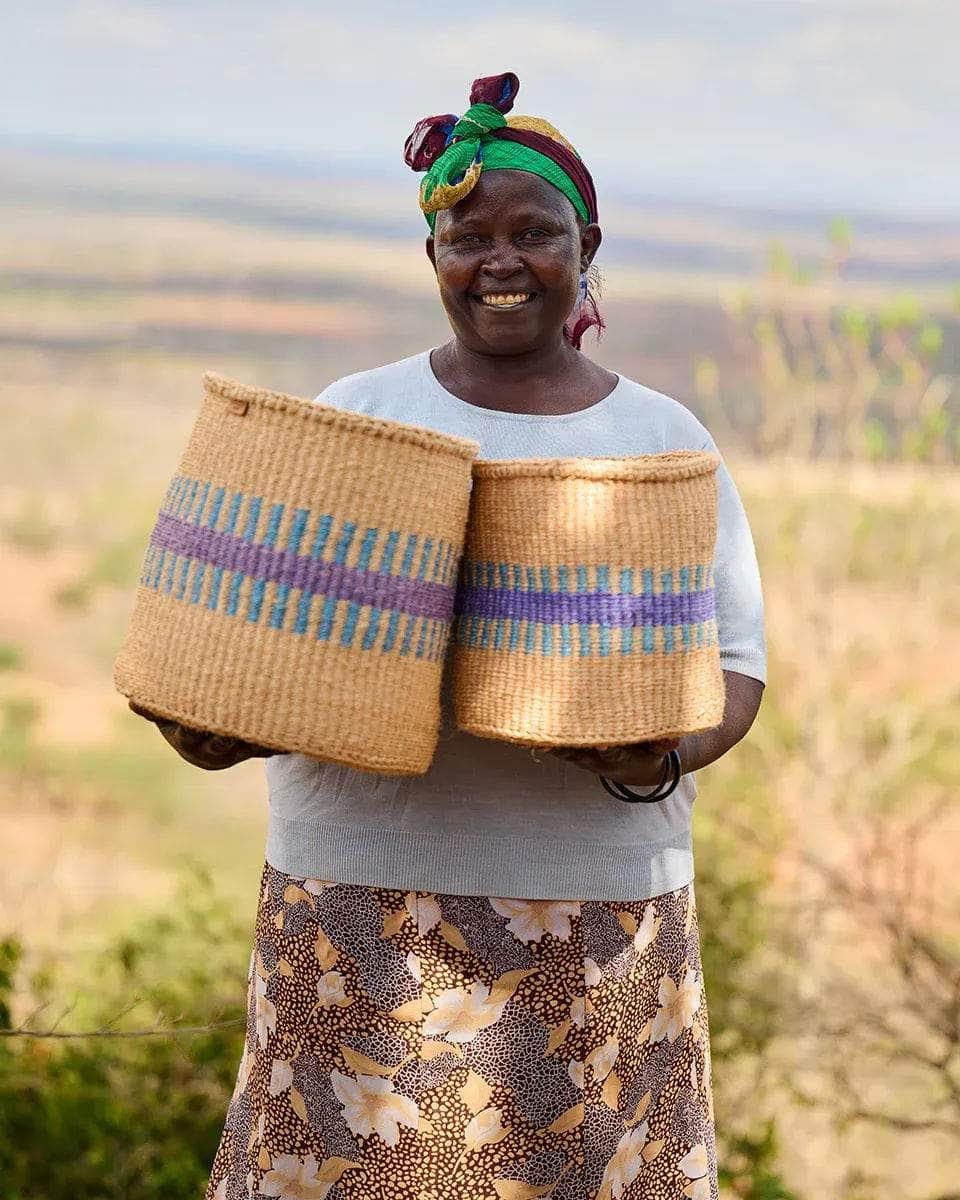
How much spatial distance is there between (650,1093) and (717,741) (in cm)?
40

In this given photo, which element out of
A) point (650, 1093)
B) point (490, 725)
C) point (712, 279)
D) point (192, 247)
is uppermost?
point (192, 247)

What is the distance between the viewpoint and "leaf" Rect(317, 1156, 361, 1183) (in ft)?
5.02

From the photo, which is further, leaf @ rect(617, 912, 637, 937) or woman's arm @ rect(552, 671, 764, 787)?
leaf @ rect(617, 912, 637, 937)

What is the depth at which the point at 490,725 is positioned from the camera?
1330mm

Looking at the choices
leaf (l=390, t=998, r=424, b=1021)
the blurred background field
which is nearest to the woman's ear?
the blurred background field

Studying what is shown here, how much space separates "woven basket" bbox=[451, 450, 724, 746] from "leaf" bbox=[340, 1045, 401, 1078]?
40cm

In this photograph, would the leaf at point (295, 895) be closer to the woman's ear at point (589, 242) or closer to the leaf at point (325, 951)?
the leaf at point (325, 951)

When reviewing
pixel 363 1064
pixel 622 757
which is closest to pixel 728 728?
pixel 622 757

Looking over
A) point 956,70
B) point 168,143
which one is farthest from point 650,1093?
point 168,143

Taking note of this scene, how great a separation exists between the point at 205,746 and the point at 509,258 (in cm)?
57

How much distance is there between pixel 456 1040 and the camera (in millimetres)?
1491

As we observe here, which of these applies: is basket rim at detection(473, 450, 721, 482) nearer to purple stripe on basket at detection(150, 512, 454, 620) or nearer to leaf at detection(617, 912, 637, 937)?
purple stripe on basket at detection(150, 512, 454, 620)

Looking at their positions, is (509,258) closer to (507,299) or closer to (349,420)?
(507,299)

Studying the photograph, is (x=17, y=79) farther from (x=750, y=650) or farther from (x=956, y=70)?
(x=750, y=650)
